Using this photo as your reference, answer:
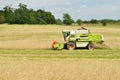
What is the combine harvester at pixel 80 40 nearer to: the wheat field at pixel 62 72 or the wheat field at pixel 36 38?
the wheat field at pixel 36 38

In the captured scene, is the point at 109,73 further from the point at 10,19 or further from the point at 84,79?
the point at 10,19

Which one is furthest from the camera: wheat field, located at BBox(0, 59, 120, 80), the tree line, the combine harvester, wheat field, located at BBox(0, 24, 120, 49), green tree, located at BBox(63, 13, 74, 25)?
green tree, located at BBox(63, 13, 74, 25)

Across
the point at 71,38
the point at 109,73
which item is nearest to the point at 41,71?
the point at 109,73

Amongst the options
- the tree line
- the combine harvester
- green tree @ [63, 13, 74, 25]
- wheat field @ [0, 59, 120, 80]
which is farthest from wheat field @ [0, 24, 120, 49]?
green tree @ [63, 13, 74, 25]

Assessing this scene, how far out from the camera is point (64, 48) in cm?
2250

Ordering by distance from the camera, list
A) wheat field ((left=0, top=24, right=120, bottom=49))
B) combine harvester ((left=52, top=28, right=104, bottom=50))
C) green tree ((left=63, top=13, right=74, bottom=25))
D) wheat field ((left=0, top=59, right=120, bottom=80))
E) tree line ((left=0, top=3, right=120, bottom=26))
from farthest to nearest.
A: green tree ((left=63, top=13, right=74, bottom=25))
tree line ((left=0, top=3, right=120, bottom=26))
wheat field ((left=0, top=24, right=120, bottom=49))
combine harvester ((left=52, top=28, right=104, bottom=50))
wheat field ((left=0, top=59, right=120, bottom=80))

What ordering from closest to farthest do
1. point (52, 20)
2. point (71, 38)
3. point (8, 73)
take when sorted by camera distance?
point (8, 73) → point (71, 38) → point (52, 20)

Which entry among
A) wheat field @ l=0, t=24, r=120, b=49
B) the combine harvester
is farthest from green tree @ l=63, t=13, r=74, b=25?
the combine harvester

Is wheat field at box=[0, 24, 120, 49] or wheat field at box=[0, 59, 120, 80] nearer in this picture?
wheat field at box=[0, 59, 120, 80]

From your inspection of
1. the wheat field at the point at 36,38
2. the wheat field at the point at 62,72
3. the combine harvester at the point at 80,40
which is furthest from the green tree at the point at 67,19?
the wheat field at the point at 62,72

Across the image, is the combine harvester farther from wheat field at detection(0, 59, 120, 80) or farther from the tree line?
the tree line

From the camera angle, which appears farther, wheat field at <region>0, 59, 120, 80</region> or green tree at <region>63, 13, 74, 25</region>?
green tree at <region>63, 13, 74, 25</region>

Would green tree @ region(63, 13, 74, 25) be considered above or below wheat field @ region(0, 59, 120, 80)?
below

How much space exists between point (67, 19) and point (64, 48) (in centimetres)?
6500
